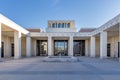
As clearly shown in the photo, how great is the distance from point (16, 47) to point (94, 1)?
13671 millimetres

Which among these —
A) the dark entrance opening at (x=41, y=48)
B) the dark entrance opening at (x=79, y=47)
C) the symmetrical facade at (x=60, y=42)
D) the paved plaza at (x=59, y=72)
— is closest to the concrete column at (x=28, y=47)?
the symmetrical facade at (x=60, y=42)

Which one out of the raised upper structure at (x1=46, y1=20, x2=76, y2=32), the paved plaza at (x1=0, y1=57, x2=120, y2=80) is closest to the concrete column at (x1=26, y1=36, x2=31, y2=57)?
the raised upper structure at (x1=46, y1=20, x2=76, y2=32)

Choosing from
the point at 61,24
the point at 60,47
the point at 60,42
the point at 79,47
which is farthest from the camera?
the point at 61,24

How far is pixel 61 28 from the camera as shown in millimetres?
38000

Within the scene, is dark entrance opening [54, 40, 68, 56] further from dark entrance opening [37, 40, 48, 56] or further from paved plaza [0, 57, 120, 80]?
paved plaza [0, 57, 120, 80]

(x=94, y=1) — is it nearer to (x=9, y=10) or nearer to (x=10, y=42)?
(x=9, y=10)

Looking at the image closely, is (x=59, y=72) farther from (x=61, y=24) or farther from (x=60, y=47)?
(x=61, y=24)

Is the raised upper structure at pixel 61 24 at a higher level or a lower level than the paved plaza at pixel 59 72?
higher

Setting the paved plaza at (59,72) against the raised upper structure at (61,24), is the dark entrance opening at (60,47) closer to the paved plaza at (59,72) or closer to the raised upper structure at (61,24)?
the raised upper structure at (61,24)

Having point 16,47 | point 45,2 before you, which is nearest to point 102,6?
point 45,2

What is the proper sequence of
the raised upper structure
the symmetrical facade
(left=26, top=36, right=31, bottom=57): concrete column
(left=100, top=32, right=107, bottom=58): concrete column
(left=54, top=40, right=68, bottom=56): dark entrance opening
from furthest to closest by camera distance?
the raised upper structure → (left=54, top=40, right=68, bottom=56): dark entrance opening → the symmetrical facade → (left=26, top=36, right=31, bottom=57): concrete column → (left=100, top=32, right=107, bottom=58): concrete column

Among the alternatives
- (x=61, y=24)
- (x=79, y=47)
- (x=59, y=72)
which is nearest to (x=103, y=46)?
(x=79, y=47)

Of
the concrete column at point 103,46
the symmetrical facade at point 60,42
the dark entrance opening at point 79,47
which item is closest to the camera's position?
the concrete column at point 103,46

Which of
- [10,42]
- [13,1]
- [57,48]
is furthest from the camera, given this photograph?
[57,48]
